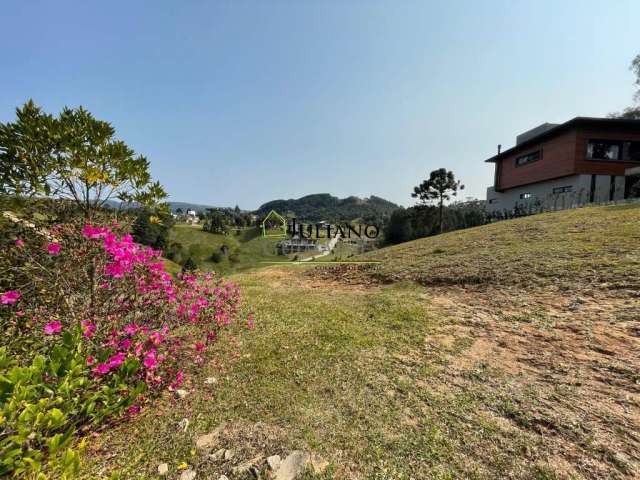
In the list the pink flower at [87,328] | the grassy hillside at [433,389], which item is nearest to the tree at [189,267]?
the grassy hillside at [433,389]

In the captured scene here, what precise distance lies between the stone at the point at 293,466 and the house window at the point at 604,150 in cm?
2054

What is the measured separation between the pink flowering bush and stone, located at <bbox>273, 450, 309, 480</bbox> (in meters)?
1.18

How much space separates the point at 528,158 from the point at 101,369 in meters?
24.0

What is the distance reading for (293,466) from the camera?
179 centimetres

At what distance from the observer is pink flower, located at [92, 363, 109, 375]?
183 centimetres

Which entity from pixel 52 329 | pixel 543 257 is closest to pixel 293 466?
pixel 52 329

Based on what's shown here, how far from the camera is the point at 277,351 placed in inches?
135

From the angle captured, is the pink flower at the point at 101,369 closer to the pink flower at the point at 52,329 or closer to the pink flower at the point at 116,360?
the pink flower at the point at 116,360

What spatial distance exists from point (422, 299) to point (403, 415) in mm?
3383

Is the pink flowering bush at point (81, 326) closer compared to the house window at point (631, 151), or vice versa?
the pink flowering bush at point (81, 326)

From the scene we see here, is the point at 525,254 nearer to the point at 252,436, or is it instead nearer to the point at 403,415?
the point at 403,415

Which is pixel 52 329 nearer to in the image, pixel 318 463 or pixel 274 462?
pixel 274 462

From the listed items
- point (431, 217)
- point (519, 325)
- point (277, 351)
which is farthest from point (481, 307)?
point (431, 217)

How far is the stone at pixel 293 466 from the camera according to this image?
171cm
